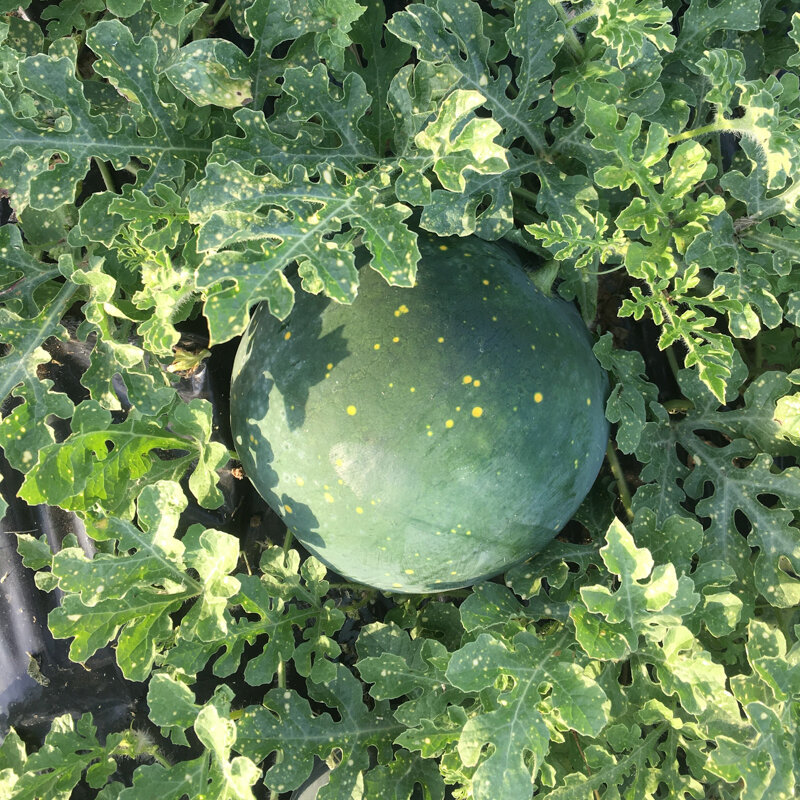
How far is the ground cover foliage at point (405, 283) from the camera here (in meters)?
1.66

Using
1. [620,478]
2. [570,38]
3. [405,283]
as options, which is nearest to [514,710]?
[620,478]

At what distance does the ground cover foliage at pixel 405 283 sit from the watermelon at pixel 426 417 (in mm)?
148

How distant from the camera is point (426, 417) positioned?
5.52ft

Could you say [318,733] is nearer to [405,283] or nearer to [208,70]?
[405,283]

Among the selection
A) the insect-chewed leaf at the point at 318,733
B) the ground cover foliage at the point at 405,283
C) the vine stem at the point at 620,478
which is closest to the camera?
the ground cover foliage at the point at 405,283

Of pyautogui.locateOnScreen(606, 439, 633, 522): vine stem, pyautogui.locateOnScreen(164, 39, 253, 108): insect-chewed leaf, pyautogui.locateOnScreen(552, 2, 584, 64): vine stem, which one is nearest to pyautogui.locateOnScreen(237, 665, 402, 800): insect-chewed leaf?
pyautogui.locateOnScreen(606, 439, 633, 522): vine stem

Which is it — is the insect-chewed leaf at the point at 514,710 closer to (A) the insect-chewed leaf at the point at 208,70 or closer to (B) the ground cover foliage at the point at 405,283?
(B) the ground cover foliage at the point at 405,283

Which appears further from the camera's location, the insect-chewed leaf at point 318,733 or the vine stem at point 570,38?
the insect-chewed leaf at point 318,733

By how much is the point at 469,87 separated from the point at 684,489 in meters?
1.29

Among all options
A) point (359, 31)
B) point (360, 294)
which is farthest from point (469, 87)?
point (360, 294)

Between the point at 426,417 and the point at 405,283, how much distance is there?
1.06ft

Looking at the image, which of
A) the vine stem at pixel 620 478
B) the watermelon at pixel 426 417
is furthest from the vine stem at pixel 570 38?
the vine stem at pixel 620 478

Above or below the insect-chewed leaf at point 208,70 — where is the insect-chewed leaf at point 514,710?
below

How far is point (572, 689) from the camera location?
1.75m
